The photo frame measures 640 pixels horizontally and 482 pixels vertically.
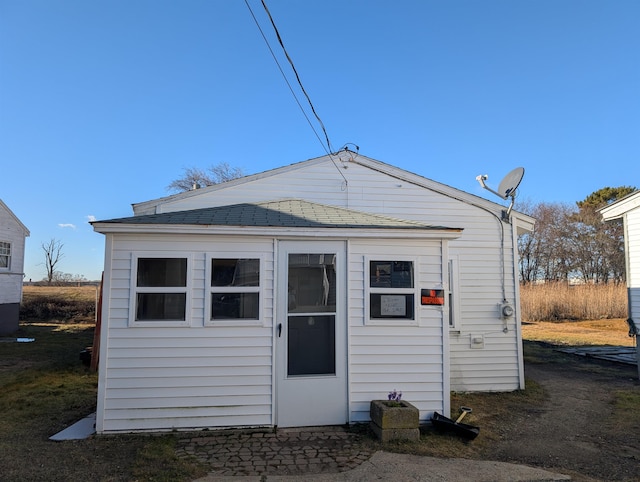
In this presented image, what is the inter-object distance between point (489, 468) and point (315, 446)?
1.75 metres

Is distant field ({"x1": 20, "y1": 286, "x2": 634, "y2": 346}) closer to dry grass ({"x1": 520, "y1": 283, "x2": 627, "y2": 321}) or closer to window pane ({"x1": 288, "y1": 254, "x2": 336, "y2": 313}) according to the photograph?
dry grass ({"x1": 520, "y1": 283, "x2": 627, "y2": 321})

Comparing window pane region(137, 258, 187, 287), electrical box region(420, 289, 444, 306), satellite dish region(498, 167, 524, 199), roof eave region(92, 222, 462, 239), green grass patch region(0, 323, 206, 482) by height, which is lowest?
green grass patch region(0, 323, 206, 482)

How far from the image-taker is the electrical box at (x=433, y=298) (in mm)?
5555

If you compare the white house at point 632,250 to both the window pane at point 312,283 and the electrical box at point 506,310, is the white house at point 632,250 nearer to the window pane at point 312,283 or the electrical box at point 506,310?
the electrical box at point 506,310

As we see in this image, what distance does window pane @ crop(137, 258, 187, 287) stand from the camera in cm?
521

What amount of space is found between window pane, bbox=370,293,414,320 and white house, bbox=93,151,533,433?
0.01 m

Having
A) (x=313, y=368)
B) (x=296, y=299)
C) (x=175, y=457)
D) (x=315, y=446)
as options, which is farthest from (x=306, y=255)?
(x=175, y=457)

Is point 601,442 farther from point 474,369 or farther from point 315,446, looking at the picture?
point 315,446

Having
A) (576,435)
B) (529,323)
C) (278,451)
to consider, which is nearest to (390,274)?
(278,451)

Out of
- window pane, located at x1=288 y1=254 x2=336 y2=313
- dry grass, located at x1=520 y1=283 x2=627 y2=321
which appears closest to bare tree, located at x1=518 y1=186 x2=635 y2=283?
dry grass, located at x1=520 y1=283 x2=627 y2=321

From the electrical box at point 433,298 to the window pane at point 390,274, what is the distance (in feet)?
0.68

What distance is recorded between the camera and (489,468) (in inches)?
165

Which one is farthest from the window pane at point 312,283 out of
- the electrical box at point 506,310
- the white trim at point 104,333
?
the electrical box at point 506,310

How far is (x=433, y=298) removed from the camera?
5555mm
